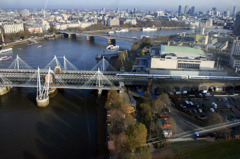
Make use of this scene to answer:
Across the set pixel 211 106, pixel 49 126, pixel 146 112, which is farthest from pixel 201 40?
pixel 49 126

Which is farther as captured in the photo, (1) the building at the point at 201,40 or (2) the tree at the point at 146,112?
(1) the building at the point at 201,40

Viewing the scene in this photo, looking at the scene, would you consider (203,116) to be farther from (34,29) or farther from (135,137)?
(34,29)

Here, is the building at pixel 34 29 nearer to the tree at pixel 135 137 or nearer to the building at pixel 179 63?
the building at pixel 179 63

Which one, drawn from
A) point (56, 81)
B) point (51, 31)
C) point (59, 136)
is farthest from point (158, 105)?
point (51, 31)

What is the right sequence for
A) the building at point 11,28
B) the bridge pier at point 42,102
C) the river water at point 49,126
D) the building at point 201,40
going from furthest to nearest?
the building at point 11,28 < the building at point 201,40 < the bridge pier at point 42,102 < the river water at point 49,126

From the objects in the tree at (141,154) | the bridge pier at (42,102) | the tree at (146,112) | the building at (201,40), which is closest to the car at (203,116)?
the tree at (146,112)

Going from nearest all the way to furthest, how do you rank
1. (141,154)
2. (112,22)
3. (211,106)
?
(141,154), (211,106), (112,22)

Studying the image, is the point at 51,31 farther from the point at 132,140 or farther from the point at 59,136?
the point at 132,140

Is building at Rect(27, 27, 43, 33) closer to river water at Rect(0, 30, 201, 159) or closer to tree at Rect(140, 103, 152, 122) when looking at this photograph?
river water at Rect(0, 30, 201, 159)

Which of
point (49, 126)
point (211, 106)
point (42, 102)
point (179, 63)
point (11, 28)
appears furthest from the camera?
point (11, 28)

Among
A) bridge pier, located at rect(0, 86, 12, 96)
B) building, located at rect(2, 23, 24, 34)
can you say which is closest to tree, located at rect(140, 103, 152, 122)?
bridge pier, located at rect(0, 86, 12, 96)

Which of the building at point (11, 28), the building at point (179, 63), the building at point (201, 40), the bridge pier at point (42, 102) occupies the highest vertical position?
the building at point (11, 28)
